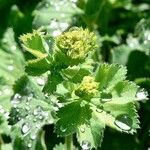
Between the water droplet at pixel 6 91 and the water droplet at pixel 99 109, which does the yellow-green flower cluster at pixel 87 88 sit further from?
the water droplet at pixel 6 91

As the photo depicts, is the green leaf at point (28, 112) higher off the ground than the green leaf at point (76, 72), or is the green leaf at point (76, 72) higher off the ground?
the green leaf at point (76, 72)

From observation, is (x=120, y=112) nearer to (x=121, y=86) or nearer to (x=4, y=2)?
(x=121, y=86)

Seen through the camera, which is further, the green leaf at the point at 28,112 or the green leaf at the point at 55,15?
the green leaf at the point at 55,15

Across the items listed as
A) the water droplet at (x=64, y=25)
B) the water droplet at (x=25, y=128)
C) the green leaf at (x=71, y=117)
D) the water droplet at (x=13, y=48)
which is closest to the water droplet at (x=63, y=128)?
the green leaf at (x=71, y=117)

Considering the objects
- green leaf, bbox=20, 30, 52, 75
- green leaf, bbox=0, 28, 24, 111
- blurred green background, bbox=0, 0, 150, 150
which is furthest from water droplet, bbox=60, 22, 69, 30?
green leaf, bbox=20, 30, 52, 75

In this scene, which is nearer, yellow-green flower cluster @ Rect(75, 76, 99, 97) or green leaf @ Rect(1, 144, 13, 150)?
yellow-green flower cluster @ Rect(75, 76, 99, 97)

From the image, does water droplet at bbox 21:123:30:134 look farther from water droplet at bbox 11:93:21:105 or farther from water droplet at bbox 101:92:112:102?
water droplet at bbox 101:92:112:102
